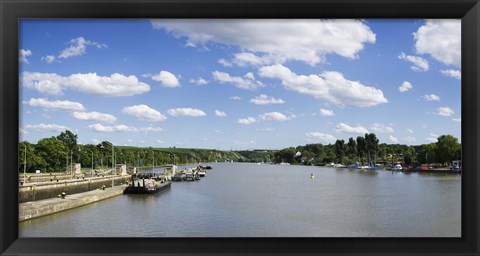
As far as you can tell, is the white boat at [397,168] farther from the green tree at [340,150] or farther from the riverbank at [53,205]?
the riverbank at [53,205]

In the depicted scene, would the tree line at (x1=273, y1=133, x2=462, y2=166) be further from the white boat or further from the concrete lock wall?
the concrete lock wall

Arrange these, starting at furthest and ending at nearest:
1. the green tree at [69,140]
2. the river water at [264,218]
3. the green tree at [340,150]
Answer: the green tree at [340,150], the green tree at [69,140], the river water at [264,218]

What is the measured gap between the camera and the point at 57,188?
43.9 ft

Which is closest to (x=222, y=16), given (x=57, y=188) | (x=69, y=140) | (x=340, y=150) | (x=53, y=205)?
(x=53, y=205)

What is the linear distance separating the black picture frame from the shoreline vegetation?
1325 cm

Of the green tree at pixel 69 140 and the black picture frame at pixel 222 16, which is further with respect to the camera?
the green tree at pixel 69 140

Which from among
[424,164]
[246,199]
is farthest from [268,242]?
[424,164]

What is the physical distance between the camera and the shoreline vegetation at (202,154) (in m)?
17.0

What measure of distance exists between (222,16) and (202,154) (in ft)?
111

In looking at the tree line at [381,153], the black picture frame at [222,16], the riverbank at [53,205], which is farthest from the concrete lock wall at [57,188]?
the tree line at [381,153]

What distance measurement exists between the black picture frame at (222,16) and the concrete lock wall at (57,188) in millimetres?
8898

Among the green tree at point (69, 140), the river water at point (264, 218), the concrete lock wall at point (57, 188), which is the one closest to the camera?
the river water at point (264, 218)

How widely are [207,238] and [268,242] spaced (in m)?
0.29
